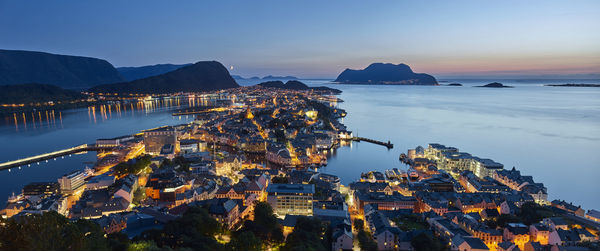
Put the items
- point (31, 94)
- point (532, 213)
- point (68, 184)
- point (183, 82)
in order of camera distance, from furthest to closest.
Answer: point (183, 82), point (31, 94), point (68, 184), point (532, 213)

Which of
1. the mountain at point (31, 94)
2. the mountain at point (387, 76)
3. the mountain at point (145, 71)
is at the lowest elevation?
the mountain at point (31, 94)

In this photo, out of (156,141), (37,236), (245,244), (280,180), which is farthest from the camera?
(156,141)

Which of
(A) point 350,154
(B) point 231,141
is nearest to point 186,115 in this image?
(B) point 231,141

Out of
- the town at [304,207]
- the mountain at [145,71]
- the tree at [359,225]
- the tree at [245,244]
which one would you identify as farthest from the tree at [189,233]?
the mountain at [145,71]

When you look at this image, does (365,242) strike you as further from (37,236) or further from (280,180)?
(37,236)

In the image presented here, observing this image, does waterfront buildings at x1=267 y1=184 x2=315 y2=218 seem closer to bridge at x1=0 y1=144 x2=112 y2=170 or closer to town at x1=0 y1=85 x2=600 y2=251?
town at x1=0 y1=85 x2=600 y2=251

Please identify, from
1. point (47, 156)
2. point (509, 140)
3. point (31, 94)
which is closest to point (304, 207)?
point (47, 156)

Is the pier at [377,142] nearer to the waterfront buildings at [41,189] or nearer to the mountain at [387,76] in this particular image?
the waterfront buildings at [41,189]
